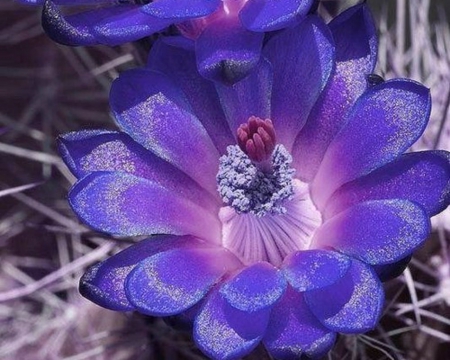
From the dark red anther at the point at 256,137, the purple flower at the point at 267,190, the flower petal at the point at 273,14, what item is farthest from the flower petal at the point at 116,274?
the flower petal at the point at 273,14

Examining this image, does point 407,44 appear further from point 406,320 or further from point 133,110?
point 133,110

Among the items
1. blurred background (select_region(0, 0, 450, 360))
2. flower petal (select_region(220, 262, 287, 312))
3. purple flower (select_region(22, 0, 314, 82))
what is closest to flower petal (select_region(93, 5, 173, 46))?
purple flower (select_region(22, 0, 314, 82))

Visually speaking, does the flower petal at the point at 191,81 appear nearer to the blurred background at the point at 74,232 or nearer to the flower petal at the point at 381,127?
the flower petal at the point at 381,127

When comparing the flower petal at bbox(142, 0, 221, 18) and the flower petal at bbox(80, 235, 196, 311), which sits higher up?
the flower petal at bbox(142, 0, 221, 18)

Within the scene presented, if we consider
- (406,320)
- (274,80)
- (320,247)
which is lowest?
(406,320)

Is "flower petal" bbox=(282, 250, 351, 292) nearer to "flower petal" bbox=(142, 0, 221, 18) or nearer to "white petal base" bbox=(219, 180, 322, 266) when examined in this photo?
"white petal base" bbox=(219, 180, 322, 266)

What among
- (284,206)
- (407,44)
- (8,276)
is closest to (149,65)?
(284,206)
